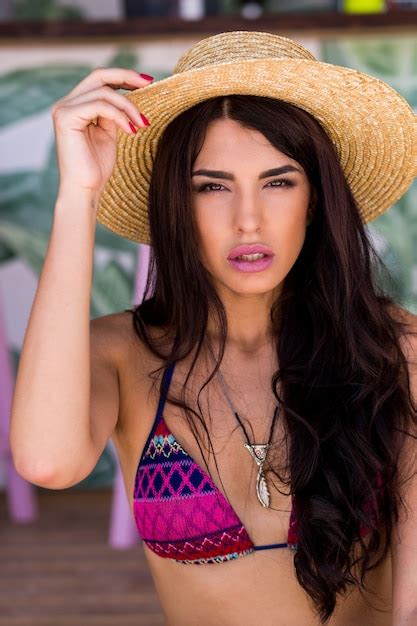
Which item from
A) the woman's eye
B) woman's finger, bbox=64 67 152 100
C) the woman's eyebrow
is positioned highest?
woman's finger, bbox=64 67 152 100

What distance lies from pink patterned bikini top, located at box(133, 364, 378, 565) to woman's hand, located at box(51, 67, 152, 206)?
49cm

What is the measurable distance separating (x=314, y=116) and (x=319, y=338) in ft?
1.34

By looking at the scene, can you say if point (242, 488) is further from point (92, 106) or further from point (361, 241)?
point (92, 106)

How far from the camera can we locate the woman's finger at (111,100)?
1.59 meters

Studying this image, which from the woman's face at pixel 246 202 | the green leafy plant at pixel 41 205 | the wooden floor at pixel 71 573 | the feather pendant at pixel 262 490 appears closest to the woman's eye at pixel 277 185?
the woman's face at pixel 246 202

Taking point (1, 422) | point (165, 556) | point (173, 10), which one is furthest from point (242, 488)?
point (173, 10)

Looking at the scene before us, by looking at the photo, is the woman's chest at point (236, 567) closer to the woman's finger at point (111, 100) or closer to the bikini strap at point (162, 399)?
the bikini strap at point (162, 399)

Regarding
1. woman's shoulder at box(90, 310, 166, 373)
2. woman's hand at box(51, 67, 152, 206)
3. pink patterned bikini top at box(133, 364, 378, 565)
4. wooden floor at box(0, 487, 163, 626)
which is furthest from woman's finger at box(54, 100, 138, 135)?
wooden floor at box(0, 487, 163, 626)

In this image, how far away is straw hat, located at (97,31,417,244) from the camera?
5.61 ft

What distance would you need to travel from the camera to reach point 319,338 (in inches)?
75.9

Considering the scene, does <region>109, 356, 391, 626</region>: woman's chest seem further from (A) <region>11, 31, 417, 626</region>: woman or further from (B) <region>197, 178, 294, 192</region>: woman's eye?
(B) <region>197, 178, 294, 192</region>: woman's eye

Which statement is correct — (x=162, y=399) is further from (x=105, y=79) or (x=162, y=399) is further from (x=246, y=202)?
(x=105, y=79)

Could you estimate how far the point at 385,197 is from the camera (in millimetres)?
2070

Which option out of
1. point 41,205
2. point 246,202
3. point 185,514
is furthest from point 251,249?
point 41,205
